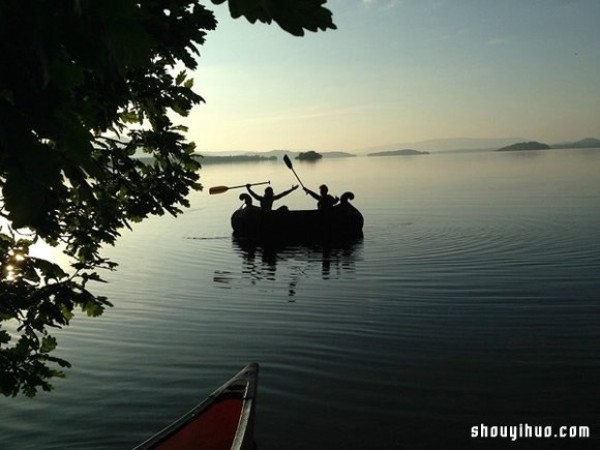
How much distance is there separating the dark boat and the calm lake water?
4472 mm

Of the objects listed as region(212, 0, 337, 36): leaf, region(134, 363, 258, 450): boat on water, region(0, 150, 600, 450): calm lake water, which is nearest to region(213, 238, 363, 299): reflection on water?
region(0, 150, 600, 450): calm lake water

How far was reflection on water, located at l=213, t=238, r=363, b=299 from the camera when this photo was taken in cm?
2394

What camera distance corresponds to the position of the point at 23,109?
1638mm

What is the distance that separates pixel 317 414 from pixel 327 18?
9.39 meters

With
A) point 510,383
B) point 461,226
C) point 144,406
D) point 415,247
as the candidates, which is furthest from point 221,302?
point 461,226

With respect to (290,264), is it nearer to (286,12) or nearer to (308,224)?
(308,224)

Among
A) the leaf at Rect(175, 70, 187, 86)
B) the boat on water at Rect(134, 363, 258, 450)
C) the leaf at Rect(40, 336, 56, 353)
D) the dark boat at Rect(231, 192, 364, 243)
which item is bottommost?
the boat on water at Rect(134, 363, 258, 450)

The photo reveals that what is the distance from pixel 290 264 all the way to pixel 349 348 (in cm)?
1396

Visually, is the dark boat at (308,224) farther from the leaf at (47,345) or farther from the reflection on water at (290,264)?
the leaf at (47,345)

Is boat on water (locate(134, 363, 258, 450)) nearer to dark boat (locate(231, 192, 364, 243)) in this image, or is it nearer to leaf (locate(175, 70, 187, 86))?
leaf (locate(175, 70, 187, 86))

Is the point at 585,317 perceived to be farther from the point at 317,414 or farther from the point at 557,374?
the point at 317,414

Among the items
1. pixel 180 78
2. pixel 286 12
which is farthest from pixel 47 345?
pixel 286 12

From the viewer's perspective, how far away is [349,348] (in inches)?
547

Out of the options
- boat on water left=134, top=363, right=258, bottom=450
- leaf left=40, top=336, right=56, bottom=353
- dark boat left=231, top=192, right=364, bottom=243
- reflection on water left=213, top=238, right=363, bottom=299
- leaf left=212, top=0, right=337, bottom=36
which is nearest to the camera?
leaf left=212, top=0, right=337, bottom=36
